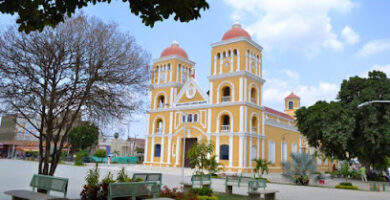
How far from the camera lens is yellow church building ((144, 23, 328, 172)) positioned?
104 ft

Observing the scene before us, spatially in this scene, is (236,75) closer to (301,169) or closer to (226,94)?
(226,94)

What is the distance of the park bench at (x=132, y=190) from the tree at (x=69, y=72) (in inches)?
104

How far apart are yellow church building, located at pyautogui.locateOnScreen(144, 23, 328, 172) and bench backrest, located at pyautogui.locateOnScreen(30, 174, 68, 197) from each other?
21.7 meters

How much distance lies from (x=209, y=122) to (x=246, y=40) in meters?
9.06

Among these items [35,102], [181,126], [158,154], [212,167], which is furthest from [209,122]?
[35,102]

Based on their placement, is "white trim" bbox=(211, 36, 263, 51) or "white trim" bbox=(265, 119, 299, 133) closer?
"white trim" bbox=(211, 36, 263, 51)

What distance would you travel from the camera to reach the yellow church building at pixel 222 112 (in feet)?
104

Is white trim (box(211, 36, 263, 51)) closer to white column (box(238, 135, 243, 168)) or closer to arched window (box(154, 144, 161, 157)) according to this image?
white column (box(238, 135, 243, 168))

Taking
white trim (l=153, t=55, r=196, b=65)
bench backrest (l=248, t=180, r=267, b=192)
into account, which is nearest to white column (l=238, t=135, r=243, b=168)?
white trim (l=153, t=55, r=196, b=65)

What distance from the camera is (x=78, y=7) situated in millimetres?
4793

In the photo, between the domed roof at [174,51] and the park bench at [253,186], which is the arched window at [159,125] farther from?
the park bench at [253,186]

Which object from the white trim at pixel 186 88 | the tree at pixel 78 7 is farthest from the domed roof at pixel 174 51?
the tree at pixel 78 7

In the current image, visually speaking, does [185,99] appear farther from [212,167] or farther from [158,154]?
[212,167]

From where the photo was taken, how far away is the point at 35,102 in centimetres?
892
